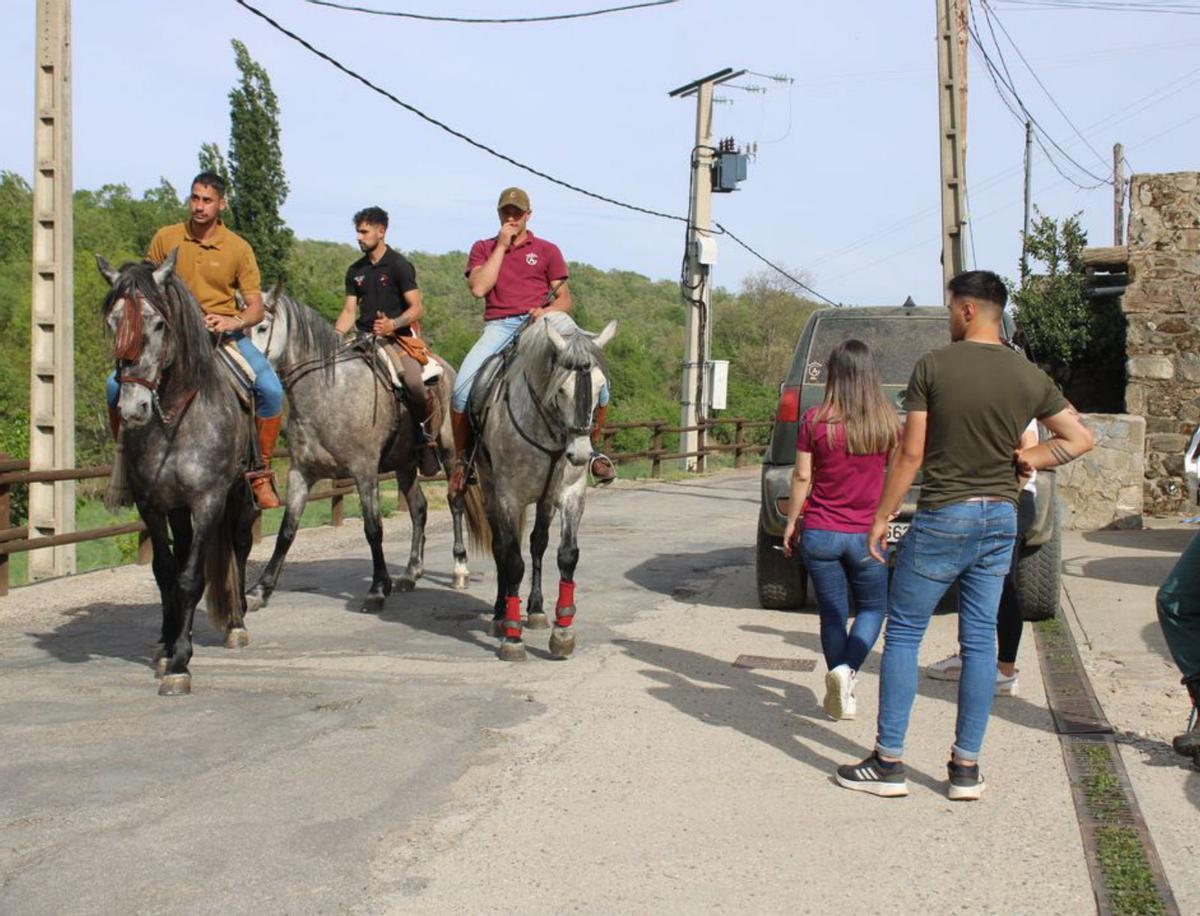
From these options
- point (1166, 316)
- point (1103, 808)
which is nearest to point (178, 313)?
point (1103, 808)

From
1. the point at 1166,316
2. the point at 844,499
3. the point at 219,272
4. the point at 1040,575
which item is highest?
the point at 1166,316

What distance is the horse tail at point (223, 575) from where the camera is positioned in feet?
26.5

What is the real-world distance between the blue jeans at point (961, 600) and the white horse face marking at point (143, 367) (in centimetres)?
404

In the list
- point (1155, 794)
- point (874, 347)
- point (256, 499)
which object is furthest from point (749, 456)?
point (1155, 794)

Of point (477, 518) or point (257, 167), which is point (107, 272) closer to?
point (477, 518)

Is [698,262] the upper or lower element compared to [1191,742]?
upper

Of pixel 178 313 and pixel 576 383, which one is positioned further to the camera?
pixel 576 383

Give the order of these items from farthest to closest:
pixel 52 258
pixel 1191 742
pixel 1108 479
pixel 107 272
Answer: pixel 1108 479, pixel 52 258, pixel 107 272, pixel 1191 742

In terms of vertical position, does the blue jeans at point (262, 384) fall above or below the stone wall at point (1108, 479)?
above

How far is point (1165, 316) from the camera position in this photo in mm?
16375

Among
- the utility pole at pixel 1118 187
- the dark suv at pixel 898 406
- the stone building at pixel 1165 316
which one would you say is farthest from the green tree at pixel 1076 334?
the utility pole at pixel 1118 187

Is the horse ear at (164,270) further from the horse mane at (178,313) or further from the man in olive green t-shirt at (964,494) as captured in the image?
the man in olive green t-shirt at (964,494)

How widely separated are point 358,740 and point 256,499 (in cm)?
271

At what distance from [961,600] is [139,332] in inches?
174
